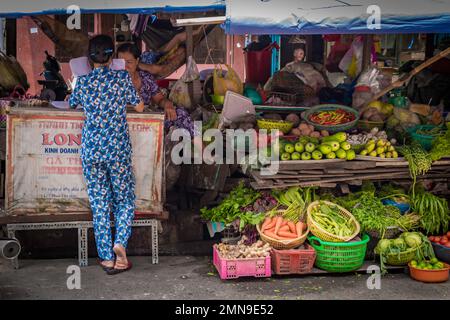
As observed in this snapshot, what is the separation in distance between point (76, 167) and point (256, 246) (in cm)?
207

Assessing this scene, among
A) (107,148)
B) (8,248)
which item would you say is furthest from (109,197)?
(8,248)

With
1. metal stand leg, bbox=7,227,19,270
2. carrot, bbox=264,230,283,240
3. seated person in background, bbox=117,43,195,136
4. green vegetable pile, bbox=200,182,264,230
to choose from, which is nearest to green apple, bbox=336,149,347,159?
green vegetable pile, bbox=200,182,264,230

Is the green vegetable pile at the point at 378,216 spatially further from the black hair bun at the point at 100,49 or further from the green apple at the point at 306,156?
the black hair bun at the point at 100,49

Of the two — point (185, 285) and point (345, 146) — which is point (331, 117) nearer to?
point (345, 146)

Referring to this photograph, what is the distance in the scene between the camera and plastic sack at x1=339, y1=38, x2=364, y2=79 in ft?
29.9

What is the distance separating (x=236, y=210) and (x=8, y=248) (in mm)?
2394

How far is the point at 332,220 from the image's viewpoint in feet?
20.5

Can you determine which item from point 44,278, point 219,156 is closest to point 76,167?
point 44,278

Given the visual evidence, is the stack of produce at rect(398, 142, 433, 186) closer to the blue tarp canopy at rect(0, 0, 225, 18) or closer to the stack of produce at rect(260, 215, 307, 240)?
the stack of produce at rect(260, 215, 307, 240)

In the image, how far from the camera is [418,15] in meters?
5.82

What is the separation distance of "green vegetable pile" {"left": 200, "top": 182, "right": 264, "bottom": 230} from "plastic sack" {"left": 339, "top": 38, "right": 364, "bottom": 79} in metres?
3.37

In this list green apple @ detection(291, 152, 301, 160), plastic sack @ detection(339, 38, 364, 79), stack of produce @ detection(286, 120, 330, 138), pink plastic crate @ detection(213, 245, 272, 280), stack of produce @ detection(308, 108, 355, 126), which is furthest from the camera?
plastic sack @ detection(339, 38, 364, 79)

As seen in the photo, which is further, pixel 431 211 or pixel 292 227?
pixel 431 211

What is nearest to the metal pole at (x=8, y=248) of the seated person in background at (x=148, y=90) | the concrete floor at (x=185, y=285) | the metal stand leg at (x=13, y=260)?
the concrete floor at (x=185, y=285)
